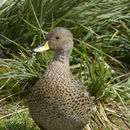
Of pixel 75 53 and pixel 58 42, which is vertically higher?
pixel 58 42

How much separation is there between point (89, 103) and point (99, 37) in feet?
4.68

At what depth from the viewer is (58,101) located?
8.82 ft

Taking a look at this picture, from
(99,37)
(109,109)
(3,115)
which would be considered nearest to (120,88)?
(109,109)

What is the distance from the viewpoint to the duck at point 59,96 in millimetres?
2701

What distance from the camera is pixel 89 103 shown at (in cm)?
295

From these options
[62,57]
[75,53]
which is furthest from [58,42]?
[75,53]

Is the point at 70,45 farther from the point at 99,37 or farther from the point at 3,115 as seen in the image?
the point at 99,37

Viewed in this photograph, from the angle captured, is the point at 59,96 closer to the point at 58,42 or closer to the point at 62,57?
the point at 62,57

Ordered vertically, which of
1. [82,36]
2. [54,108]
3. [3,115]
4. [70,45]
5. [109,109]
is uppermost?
[70,45]

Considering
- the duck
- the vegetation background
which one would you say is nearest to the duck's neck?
the duck

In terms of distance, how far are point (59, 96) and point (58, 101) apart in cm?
4

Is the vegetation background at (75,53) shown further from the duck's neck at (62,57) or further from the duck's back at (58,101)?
the duck's neck at (62,57)

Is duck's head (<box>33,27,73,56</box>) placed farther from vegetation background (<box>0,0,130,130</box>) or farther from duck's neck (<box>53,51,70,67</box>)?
vegetation background (<box>0,0,130,130</box>)

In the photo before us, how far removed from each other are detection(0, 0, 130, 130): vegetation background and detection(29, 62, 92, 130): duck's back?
0.51m
